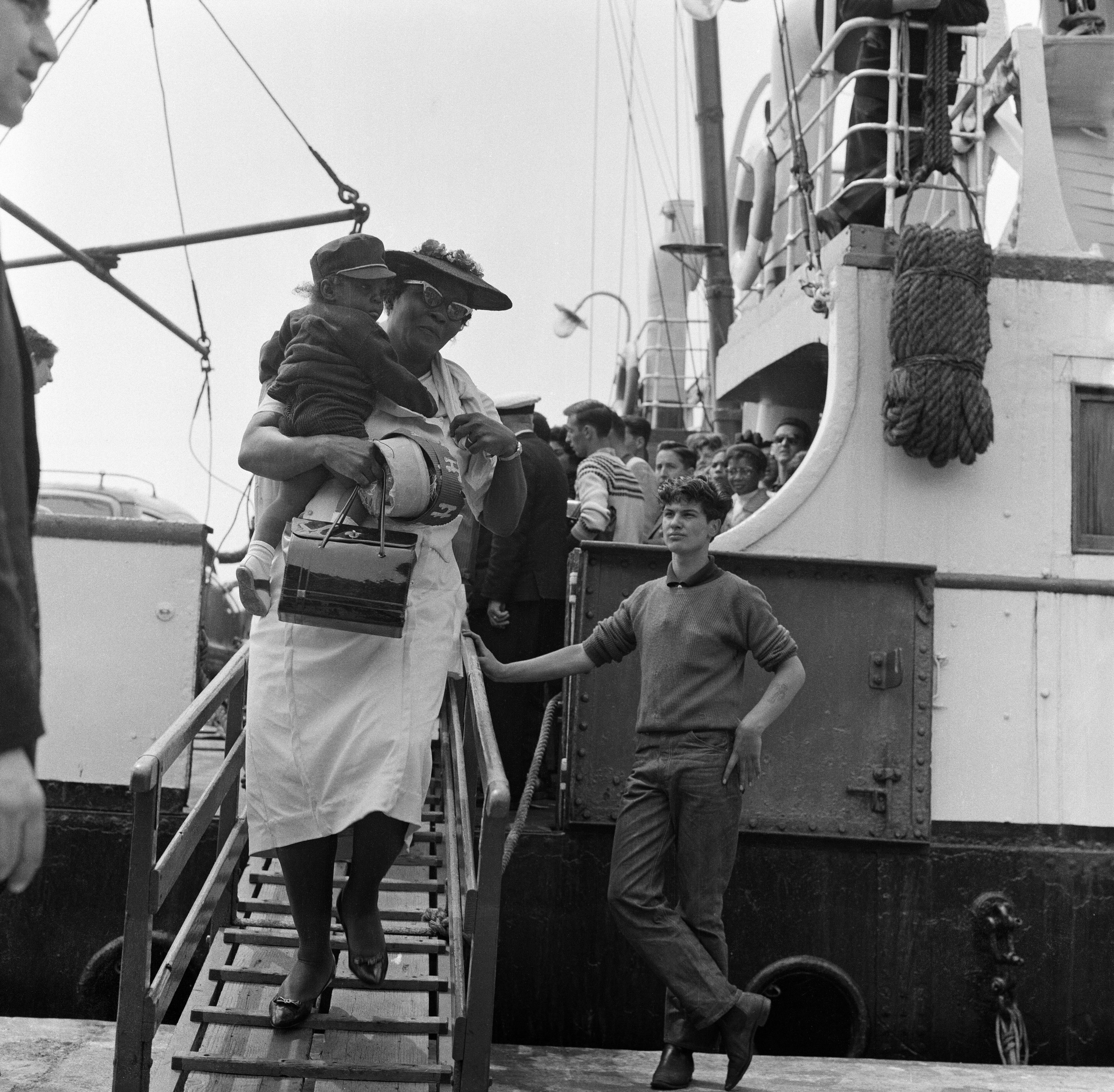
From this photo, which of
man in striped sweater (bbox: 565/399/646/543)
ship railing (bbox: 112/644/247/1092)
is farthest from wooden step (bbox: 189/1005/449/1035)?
man in striped sweater (bbox: 565/399/646/543)

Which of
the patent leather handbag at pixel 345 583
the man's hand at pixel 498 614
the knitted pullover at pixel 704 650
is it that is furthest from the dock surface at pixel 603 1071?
the man's hand at pixel 498 614

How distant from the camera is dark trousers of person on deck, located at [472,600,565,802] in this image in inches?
260

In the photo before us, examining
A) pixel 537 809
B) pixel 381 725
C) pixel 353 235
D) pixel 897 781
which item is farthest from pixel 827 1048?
pixel 353 235

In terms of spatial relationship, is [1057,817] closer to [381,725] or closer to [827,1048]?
[827,1048]

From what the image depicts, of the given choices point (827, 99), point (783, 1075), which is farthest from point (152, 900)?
point (827, 99)

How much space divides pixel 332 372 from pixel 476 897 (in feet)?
4.63

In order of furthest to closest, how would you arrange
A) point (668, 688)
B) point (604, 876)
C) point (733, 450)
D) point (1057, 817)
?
point (733, 450) < point (1057, 817) < point (604, 876) < point (668, 688)

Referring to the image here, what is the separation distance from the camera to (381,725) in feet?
12.1

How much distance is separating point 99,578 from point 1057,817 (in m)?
4.31

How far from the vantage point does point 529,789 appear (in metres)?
5.50

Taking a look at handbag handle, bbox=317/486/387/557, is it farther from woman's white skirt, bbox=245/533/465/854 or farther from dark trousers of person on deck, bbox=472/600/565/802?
dark trousers of person on deck, bbox=472/600/565/802

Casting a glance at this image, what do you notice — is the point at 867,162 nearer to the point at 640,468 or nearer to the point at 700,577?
the point at 640,468

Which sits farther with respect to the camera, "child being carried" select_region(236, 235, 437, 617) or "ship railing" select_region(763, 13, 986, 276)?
"ship railing" select_region(763, 13, 986, 276)

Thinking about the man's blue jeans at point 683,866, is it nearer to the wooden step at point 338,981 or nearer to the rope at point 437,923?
the rope at point 437,923
